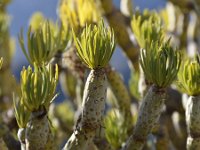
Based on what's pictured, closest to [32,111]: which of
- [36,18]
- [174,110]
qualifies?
[174,110]

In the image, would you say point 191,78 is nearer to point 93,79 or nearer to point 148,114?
point 148,114

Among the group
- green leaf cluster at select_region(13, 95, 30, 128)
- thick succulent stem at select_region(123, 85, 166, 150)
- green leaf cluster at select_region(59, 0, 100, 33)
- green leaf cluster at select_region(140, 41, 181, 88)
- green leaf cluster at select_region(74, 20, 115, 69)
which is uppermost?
Result: green leaf cluster at select_region(59, 0, 100, 33)

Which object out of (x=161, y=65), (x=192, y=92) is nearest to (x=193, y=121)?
(x=192, y=92)

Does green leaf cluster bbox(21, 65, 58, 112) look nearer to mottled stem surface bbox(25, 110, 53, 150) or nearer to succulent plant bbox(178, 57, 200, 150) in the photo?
mottled stem surface bbox(25, 110, 53, 150)

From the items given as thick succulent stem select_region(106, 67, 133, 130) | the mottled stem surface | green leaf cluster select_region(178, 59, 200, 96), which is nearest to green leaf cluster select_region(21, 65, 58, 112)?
the mottled stem surface

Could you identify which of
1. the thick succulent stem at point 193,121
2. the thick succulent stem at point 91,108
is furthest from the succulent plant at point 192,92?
the thick succulent stem at point 91,108
